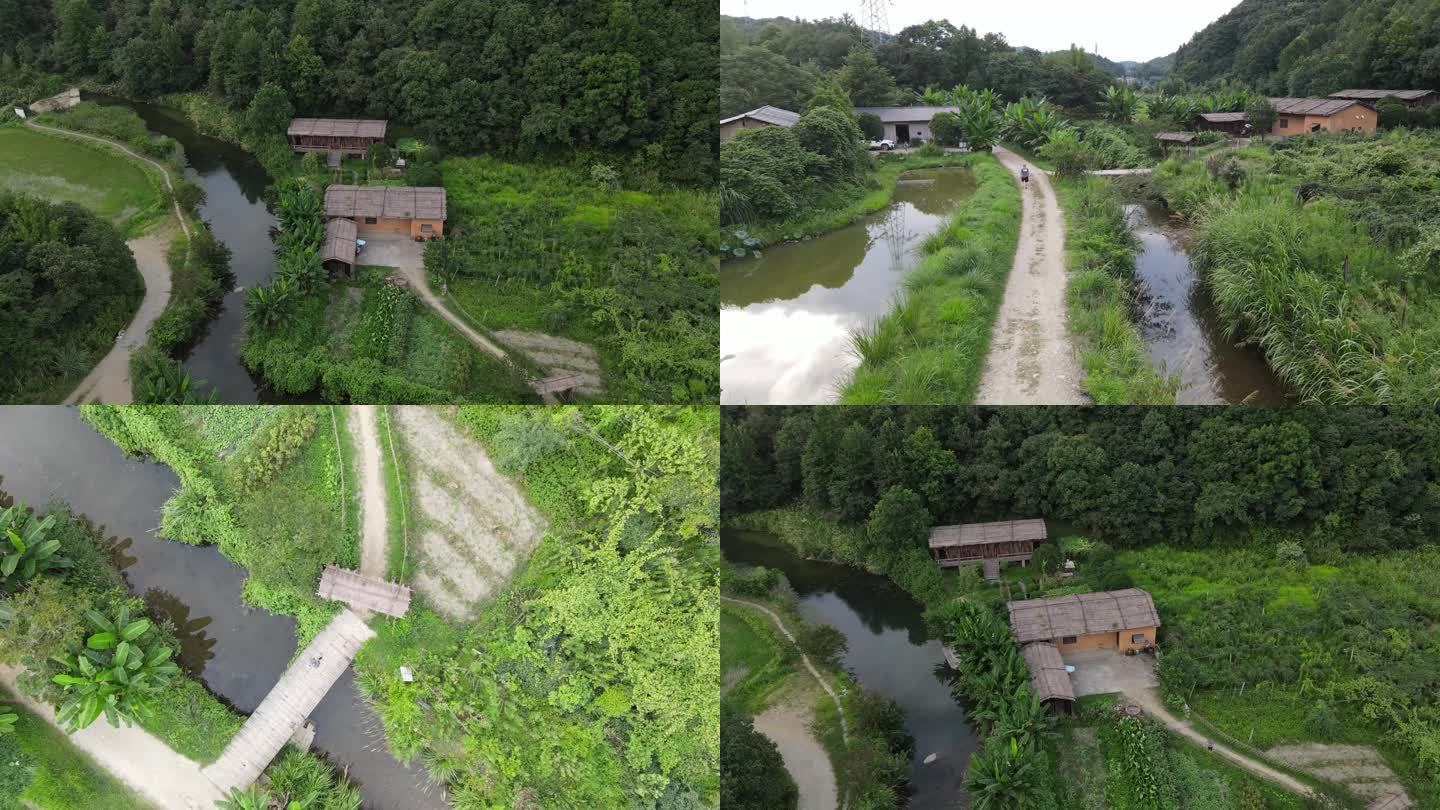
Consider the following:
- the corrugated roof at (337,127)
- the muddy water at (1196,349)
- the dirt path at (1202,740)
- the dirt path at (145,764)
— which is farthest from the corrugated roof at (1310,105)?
the dirt path at (145,764)

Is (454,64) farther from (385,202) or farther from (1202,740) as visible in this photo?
(1202,740)

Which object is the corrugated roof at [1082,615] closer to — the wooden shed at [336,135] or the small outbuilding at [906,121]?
the small outbuilding at [906,121]

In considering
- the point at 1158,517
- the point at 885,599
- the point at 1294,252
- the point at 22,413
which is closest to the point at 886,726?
the point at 885,599

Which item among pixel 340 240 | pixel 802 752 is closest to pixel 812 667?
pixel 802 752

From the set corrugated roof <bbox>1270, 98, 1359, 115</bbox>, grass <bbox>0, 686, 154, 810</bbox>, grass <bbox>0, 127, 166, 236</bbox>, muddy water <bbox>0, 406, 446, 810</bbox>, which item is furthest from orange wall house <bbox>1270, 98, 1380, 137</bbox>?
grass <bbox>0, 686, 154, 810</bbox>

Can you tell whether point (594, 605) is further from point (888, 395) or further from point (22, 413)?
point (22, 413)

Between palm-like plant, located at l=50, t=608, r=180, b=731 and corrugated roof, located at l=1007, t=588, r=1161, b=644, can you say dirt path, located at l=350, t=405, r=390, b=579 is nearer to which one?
palm-like plant, located at l=50, t=608, r=180, b=731
